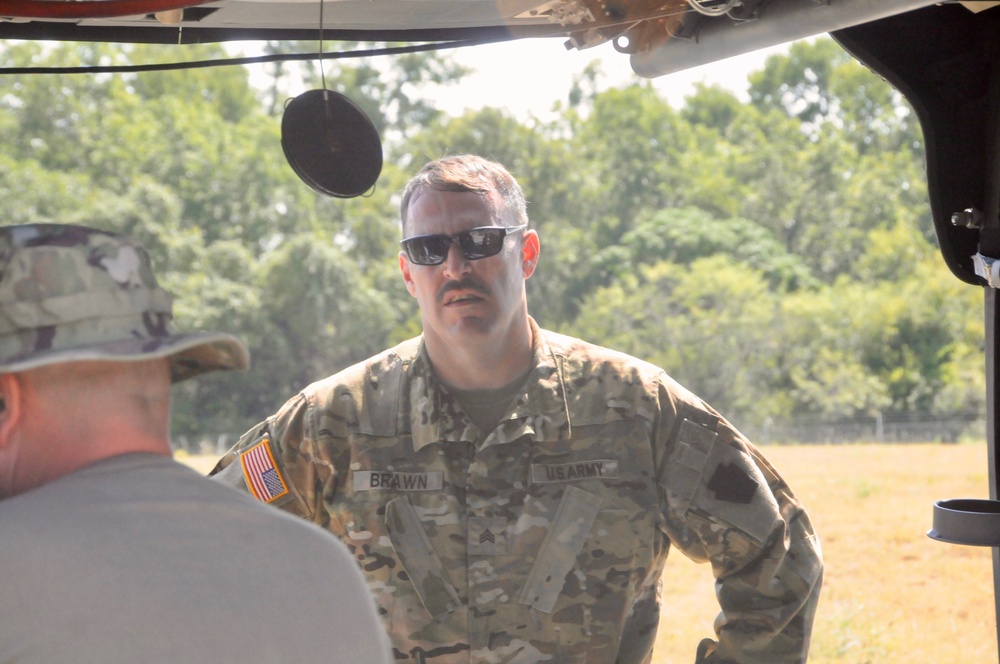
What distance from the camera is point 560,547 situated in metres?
2.76

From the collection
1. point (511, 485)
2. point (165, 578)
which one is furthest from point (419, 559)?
point (165, 578)

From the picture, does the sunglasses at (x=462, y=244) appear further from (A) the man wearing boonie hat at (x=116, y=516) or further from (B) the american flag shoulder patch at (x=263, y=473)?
(A) the man wearing boonie hat at (x=116, y=516)

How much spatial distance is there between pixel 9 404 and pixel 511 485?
1.67 metres

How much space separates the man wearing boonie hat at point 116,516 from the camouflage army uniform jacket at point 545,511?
140cm

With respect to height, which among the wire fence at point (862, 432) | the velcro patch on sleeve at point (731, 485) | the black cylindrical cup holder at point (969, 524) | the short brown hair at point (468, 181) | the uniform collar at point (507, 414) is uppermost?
the short brown hair at point (468, 181)

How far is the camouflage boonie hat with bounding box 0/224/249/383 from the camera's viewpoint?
49.9 inches

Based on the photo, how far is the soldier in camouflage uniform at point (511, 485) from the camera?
2.72 meters

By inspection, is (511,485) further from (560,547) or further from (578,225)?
(578,225)

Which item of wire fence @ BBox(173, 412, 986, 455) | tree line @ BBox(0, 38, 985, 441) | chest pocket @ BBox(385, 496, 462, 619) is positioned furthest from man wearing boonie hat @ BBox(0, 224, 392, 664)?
tree line @ BBox(0, 38, 985, 441)

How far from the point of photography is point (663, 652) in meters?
8.60

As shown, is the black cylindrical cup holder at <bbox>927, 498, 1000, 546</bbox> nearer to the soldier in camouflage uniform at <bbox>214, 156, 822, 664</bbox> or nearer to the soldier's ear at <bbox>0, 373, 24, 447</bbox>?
the soldier in camouflage uniform at <bbox>214, 156, 822, 664</bbox>

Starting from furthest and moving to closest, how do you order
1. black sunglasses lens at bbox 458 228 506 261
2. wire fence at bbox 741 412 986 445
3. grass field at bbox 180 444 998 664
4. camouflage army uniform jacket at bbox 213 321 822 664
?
wire fence at bbox 741 412 986 445
grass field at bbox 180 444 998 664
black sunglasses lens at bbox 458 228 506 261
camouflage army uniform jacket at bbox 213 321 822 664

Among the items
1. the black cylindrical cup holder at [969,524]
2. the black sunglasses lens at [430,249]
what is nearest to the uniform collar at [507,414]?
the black sunglasses lens at [430,249]

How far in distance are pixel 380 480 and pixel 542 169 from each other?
3653 centimetres
